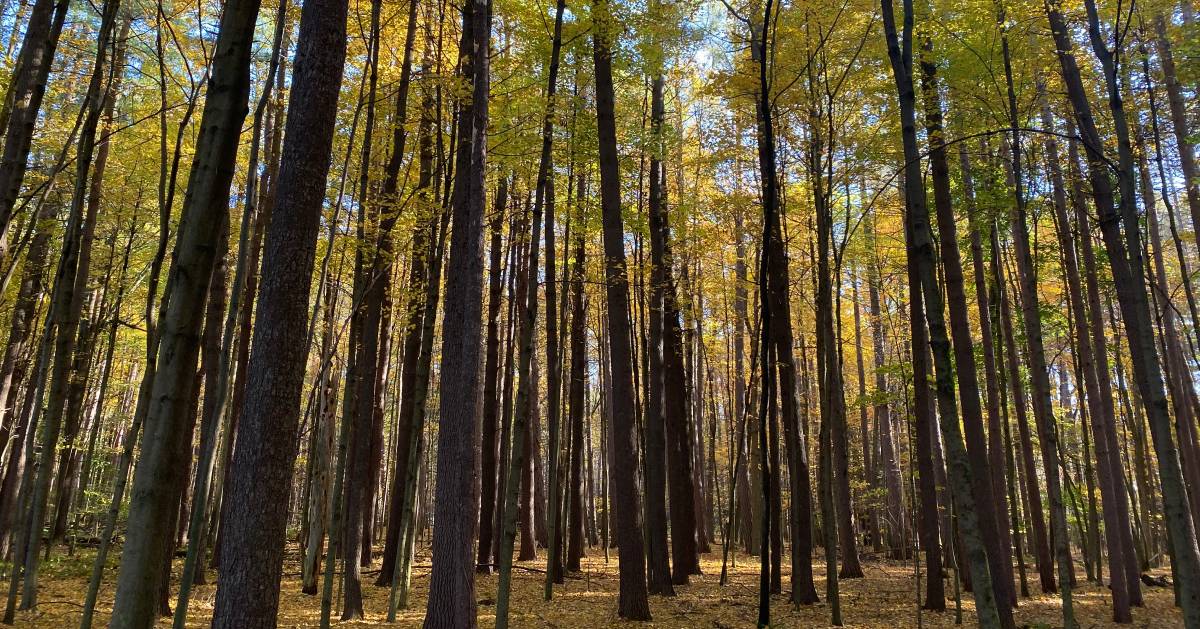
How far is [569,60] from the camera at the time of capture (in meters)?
11.1

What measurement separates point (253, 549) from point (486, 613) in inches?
257

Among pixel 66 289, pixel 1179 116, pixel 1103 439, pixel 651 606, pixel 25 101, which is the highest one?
pixel 1179 116

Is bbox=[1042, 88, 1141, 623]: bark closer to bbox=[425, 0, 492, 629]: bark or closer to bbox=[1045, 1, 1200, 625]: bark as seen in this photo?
bbox=[1045, 1, 1200, 625]: bark

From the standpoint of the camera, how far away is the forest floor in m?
8.27

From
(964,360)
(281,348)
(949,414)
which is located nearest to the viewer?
(281,348)

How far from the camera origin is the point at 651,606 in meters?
9.09

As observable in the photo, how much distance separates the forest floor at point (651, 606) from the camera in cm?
827

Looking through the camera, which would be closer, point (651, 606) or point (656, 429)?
point (651, 606)

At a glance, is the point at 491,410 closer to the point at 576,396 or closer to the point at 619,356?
the point at 576,396

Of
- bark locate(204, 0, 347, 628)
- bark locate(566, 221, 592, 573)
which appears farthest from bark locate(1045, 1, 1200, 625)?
bark locate(566, 221, 592, 573)

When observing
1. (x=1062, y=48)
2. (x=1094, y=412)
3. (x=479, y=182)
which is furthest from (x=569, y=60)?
(x=1094, y=412)

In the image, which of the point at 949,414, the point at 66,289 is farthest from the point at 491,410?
the point at 949,414

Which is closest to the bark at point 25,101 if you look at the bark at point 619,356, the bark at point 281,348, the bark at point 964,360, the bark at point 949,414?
the bark at point 281,348

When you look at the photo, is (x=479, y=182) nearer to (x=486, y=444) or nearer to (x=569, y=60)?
(x=569, y=60)
